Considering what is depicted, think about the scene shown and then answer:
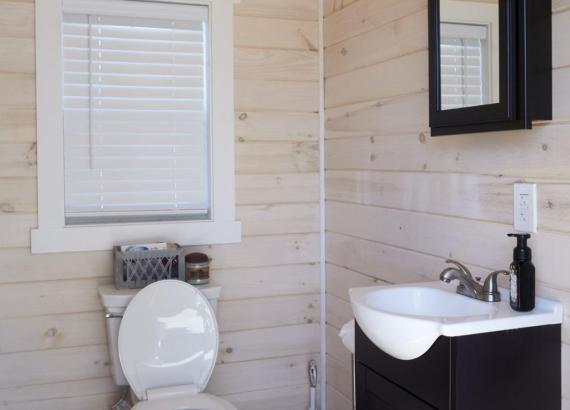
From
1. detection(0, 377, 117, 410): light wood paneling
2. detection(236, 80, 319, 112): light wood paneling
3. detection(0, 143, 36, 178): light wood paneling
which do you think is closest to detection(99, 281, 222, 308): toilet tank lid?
detection(0, 377, 117, 410): light wood paneling

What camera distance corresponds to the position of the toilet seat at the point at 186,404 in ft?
7.55

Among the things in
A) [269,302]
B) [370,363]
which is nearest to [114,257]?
[269,302]

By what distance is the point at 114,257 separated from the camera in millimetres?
2650

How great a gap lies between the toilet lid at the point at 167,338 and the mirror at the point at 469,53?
115 cm

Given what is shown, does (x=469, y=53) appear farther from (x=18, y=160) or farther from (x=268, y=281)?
(x=18, y=160)

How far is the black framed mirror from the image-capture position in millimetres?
1658

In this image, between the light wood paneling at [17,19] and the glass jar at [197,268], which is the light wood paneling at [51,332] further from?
the light wood paneling at [17,19]

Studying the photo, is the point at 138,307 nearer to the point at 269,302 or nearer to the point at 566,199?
the point at 269,302

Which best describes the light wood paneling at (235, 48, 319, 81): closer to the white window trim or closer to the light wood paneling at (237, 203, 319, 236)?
the white window trim

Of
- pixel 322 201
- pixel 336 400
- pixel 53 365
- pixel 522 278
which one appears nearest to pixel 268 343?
pixel 336 400

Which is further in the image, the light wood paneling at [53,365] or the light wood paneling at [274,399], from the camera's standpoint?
the light wood paneling at [274,399]

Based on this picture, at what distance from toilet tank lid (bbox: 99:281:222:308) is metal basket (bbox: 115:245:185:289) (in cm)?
4

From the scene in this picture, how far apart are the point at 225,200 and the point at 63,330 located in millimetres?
814

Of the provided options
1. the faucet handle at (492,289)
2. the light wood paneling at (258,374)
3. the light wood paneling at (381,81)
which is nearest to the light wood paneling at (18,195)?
the light wood paneling at (258,374)
